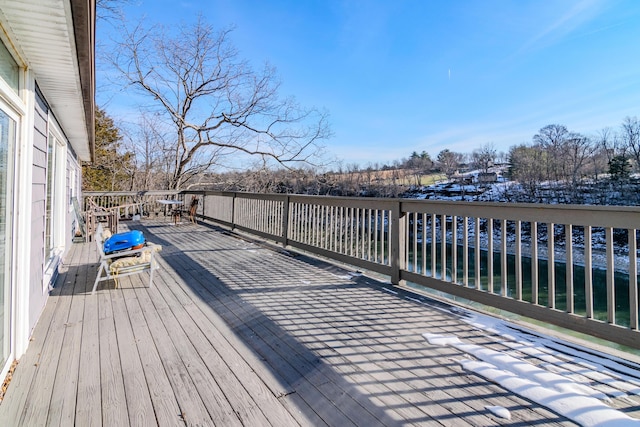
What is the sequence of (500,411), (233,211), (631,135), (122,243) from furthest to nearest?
1. (631,135)
2. (233,211)
3. (122,243)
4. (500,411)

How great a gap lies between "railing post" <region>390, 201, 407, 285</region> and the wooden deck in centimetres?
34

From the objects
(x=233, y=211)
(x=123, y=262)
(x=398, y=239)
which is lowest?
(x=123, y=262)

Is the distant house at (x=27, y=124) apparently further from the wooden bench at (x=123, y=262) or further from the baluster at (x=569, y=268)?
the baluster at (x=569, y=268)

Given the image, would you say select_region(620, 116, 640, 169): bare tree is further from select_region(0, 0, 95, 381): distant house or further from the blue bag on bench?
select_region(0, 0, 95, 381): distant house

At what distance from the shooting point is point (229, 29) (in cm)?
1290

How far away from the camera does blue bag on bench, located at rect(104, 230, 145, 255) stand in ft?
11.6

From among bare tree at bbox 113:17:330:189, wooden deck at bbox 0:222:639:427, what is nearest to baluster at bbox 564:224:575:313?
wooden deck at bbox 0:222:639:427

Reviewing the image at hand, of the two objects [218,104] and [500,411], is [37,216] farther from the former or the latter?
[218,104]

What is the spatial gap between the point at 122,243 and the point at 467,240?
376 cm

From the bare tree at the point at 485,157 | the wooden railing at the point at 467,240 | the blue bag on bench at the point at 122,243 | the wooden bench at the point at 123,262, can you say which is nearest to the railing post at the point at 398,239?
the wooden railing at the point at 467,240

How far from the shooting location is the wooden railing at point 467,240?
2059 millimetres

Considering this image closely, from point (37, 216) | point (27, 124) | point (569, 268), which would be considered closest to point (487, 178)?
point (569, 268)

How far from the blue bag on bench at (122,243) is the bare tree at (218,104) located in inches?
401

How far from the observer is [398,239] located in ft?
11.6
